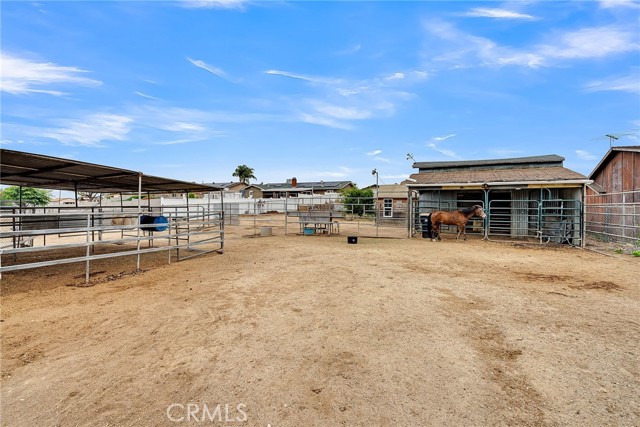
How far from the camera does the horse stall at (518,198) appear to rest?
39.4ft

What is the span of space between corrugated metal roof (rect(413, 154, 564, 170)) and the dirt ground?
13.3 meters

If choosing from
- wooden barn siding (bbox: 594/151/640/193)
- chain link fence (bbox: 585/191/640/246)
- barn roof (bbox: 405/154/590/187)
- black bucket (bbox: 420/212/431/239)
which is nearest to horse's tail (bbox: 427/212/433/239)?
black bucket (bbox: 420/212/431/239)

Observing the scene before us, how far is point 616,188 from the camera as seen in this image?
1509cm

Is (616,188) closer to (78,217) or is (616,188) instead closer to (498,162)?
(498,162)

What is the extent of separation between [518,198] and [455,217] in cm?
402

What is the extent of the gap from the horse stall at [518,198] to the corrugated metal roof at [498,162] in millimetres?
46

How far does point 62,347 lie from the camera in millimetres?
3117

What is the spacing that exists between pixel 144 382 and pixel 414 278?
16.6 ft

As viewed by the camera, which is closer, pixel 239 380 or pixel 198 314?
pixel 239 380

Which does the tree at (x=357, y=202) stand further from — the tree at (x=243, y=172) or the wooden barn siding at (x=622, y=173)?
the tree at (x=243, y=172)

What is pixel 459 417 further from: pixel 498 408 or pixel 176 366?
pixel 176 366

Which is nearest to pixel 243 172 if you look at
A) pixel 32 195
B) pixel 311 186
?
pixel 311 186

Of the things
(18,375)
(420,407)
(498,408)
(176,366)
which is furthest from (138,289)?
(498,408)

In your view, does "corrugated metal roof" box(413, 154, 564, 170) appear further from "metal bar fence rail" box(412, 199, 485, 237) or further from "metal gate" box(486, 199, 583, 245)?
"metal bar fence rail" box(412, 199, 485, 237)
